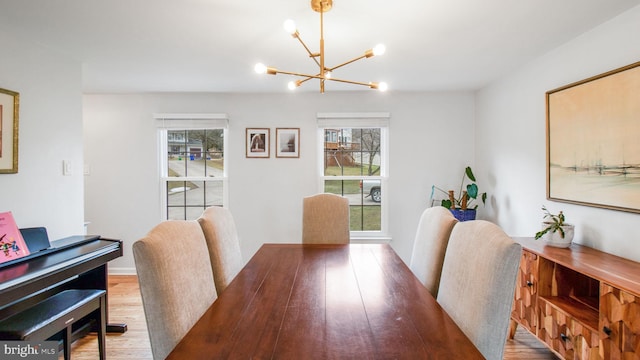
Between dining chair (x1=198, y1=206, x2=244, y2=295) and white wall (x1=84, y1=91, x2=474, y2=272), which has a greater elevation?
white wall (x1=84, y1=91, x2=474, y2=272)

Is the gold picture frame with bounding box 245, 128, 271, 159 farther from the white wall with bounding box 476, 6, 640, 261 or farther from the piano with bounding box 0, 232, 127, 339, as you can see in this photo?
the white wall with bounding box 476, 6, 640, 261

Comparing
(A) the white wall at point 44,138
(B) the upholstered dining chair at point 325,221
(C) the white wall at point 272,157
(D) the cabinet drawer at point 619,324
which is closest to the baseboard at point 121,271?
(C) the white wall at point 272,157

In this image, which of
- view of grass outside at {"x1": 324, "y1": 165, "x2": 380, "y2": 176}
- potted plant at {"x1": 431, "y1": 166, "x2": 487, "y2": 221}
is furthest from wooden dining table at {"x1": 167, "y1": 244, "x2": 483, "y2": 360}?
view of grass outside at {"x1": 324, "y1": 165, "x2": 380, "y2": 176}

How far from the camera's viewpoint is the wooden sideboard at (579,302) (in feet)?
5.08

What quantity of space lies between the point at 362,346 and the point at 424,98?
3446 mm

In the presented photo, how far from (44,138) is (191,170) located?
169 cm

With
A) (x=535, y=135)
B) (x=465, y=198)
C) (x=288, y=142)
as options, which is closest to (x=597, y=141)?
(x=535, y=135)

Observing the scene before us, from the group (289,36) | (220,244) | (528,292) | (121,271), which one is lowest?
Answer: (121,271)

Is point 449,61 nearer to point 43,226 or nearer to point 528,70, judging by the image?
point 528,70

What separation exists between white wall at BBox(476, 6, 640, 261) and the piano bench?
3383 millimetres

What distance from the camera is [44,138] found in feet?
8.07

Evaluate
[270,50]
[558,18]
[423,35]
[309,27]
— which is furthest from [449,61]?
[270,50]

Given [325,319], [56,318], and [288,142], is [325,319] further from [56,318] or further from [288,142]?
[288,142]

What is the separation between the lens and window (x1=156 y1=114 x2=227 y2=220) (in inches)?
158
